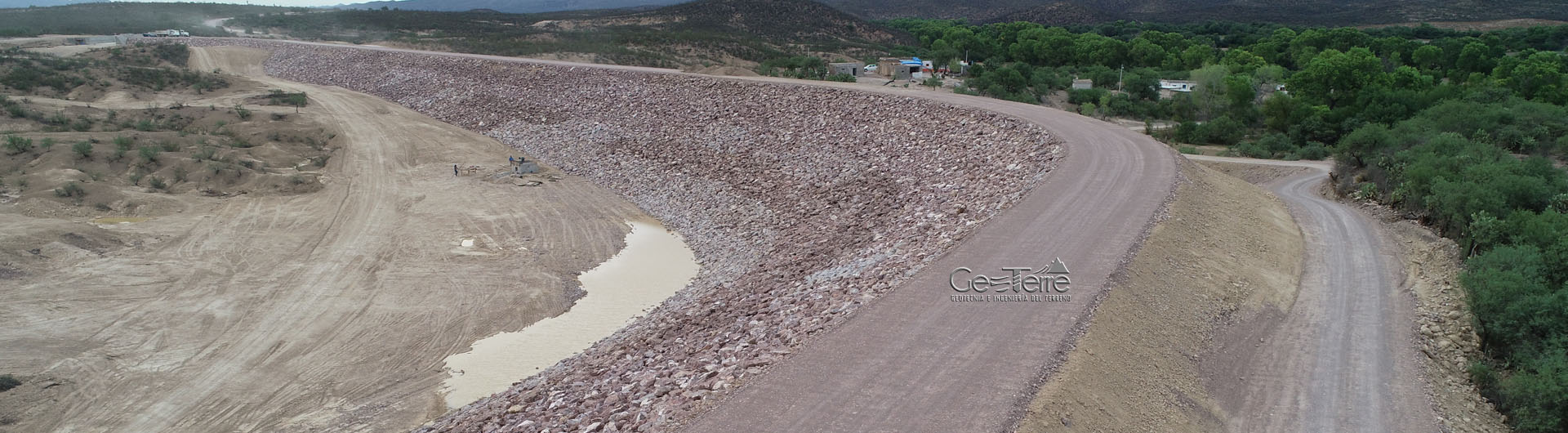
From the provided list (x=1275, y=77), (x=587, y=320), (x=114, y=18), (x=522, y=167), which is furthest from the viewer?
(x=114, y=18)

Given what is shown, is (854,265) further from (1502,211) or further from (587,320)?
(1502,211)

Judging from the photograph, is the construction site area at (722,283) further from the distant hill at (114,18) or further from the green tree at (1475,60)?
the distant hill at (114,18)

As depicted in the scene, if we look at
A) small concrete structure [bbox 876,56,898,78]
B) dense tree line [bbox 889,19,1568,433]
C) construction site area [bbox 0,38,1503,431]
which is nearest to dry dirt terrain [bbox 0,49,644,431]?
construction site area [bbox 0,38,1503,431]

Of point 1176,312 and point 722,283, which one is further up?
point 1176,312

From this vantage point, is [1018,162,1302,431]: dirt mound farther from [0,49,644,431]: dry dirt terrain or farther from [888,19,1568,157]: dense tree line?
[888,19,1568,157]: dense tree line
